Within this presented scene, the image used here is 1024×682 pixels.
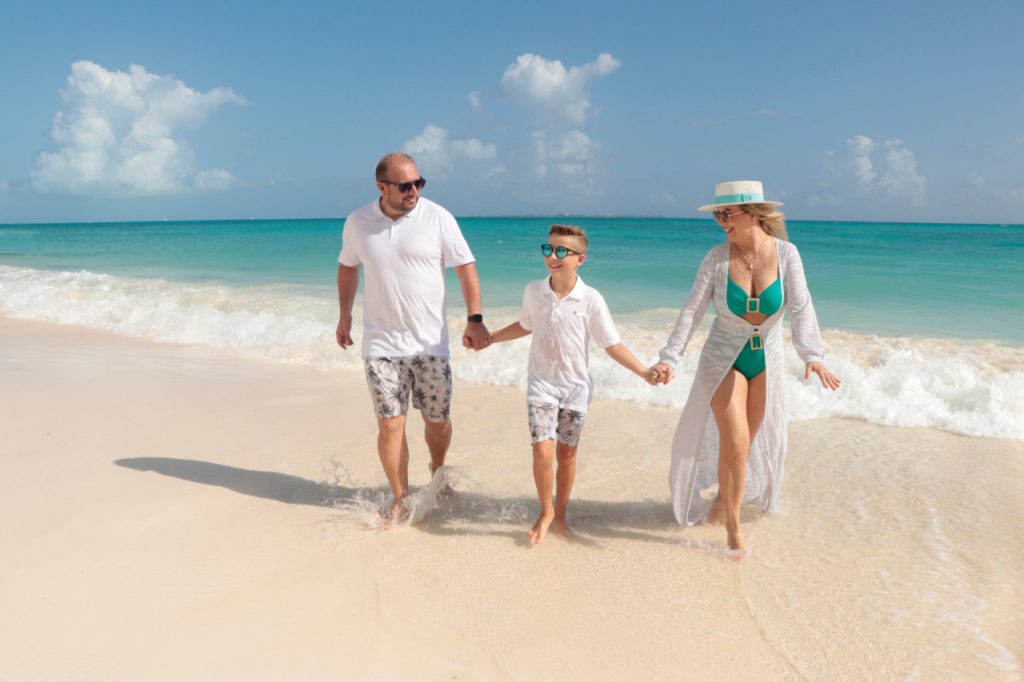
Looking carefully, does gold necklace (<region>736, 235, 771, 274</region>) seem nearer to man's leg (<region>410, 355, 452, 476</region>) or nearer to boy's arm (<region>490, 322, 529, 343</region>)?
boy's arm (<region>490, 322, 529, 343</region>)

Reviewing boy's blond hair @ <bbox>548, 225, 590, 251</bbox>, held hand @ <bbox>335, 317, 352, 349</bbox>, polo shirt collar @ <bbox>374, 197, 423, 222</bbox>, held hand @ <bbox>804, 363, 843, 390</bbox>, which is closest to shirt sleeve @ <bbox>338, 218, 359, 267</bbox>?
polo shirt collar @ <bbox>374, 197, 423, 222</bbox>

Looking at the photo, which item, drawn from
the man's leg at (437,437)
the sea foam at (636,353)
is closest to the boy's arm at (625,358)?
the man's leg at (437,437)

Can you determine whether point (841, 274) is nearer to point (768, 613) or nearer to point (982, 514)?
point (982, 514)

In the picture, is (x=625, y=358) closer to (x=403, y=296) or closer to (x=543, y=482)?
(x=543, y=482)

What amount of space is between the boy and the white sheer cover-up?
38 centimetres

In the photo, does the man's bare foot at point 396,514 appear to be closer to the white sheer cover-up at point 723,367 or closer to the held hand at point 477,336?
the held hand at point 477,336

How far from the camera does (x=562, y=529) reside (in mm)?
3918

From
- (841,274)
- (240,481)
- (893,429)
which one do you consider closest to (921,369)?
(893,429)

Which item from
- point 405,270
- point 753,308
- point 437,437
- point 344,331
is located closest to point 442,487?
point 437,437

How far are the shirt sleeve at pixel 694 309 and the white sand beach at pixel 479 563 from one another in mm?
1060

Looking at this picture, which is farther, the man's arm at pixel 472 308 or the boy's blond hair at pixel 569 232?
the man's arm at pixel 472 308

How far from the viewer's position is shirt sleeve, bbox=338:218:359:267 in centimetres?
393

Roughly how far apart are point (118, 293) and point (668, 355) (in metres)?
13.4

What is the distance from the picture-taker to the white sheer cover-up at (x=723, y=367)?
3605 mm
